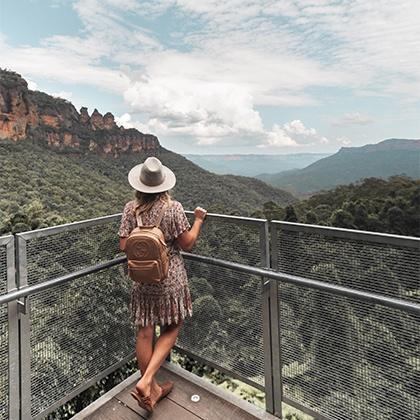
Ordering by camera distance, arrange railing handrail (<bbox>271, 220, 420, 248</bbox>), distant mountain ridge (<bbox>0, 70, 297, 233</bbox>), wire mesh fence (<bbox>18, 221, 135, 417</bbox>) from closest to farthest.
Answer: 1. railing handrail (<bbox>271, 220, 420, 248</bbox>)
2. wire mesh fence (<bbox>18, 221, 135, 417</bbox>)
3. distant mountain ridge (<bbox>0, 70, 297, 233</bbox>)

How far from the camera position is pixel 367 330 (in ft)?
4.72

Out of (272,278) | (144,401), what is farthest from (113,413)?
(272,278)

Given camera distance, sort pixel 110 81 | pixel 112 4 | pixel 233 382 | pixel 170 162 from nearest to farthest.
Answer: pixel 233 382, pixel 112 4, pixel 110 81, pixel 170 162

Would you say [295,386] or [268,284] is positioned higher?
[268,284]

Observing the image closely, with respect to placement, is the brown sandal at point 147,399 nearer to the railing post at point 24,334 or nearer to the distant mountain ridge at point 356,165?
the railing post at point 24,334

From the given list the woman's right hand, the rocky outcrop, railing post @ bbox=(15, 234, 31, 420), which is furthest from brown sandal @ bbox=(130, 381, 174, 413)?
the rocky outcrop

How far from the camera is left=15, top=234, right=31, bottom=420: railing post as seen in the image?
4.91ft

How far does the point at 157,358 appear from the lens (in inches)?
70.2

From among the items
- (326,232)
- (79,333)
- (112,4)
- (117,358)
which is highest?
(112,4)

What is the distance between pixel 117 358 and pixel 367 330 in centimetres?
150

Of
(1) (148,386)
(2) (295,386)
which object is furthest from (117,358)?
(2) (295,386)

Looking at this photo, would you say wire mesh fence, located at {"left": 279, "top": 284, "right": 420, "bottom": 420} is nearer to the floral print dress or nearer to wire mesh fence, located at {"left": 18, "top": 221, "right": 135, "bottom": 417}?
the floral print dress

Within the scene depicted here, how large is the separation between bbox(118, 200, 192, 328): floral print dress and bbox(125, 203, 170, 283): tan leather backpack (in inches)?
3.9

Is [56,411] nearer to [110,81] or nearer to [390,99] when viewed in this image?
[110,81]
